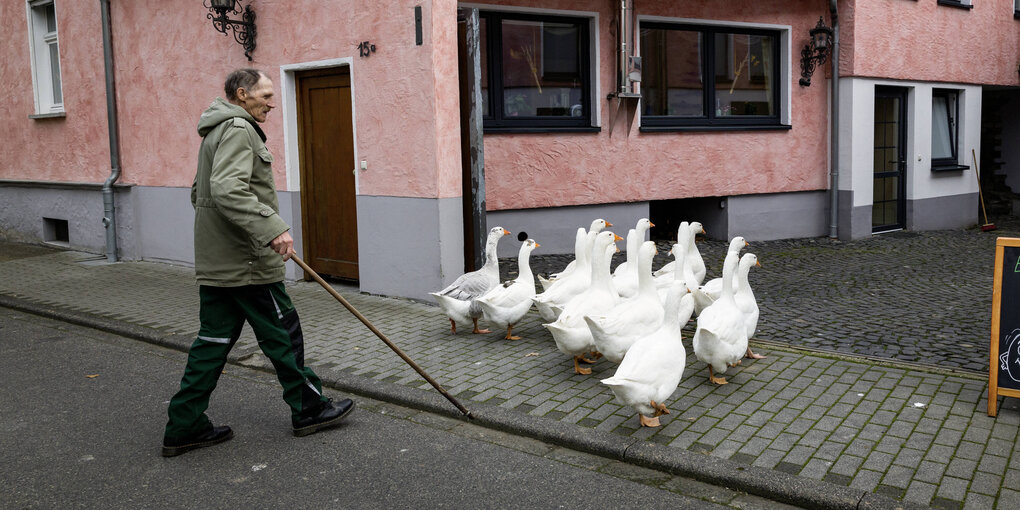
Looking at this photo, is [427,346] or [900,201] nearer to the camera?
[427,346]

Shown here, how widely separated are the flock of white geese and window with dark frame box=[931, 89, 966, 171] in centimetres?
1042

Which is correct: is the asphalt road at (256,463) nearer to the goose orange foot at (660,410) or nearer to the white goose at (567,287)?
the goose orange foot at (660,410)

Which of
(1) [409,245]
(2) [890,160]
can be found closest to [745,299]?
(1) [409,245]

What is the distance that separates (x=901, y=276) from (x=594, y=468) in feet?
22.7

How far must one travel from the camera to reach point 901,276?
10.0 m

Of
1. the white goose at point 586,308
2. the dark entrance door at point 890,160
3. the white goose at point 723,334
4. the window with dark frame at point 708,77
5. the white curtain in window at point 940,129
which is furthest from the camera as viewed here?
the white curtain in window at point 940,129

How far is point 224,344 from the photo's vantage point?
485cm

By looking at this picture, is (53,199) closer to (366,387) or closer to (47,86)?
(47,86)

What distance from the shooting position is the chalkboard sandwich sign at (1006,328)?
4.94m

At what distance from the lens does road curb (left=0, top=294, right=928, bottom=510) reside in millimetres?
3957

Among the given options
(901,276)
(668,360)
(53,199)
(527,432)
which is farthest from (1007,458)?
(53,199)

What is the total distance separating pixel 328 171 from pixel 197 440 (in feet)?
17.3

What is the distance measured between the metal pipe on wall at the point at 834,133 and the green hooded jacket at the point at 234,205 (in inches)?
430

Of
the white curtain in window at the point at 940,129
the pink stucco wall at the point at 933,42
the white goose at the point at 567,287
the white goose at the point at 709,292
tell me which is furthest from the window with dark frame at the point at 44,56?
the white curtain in window at the point at 940,129
